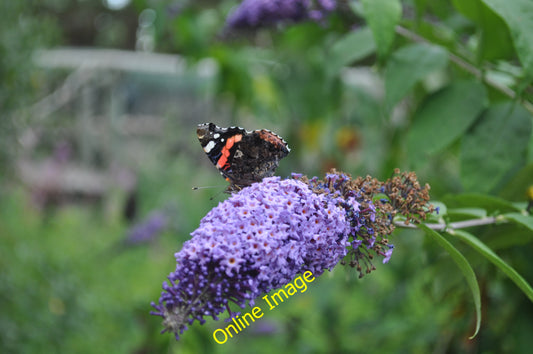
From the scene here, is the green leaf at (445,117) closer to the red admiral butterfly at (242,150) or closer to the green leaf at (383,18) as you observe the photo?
the green leaf at (383,18)

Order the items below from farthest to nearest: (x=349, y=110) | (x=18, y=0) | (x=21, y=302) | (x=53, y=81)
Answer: (x=53, y=81)
(x=349, y=110)
(x=18, y=0)
(x=21, y=302)

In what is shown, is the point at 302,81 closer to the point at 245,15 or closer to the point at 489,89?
the point at 245,15

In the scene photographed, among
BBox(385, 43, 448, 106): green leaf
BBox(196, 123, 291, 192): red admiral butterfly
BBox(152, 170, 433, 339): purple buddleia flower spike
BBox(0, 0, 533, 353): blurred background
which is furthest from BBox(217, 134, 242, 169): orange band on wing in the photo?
BBox(385, 43, 448, 106): green leaf

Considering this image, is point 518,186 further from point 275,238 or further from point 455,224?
point 275,238

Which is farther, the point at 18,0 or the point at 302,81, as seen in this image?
the point at 18,0

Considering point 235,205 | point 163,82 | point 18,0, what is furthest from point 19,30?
point 163,82

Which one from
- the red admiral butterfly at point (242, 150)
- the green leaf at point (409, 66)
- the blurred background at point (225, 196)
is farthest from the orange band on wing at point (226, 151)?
the green leaf at point (409, 66)

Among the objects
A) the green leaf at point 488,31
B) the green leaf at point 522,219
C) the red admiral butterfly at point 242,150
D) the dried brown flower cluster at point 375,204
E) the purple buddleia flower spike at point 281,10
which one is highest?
the purple buddleia flower spike at point 281,10
